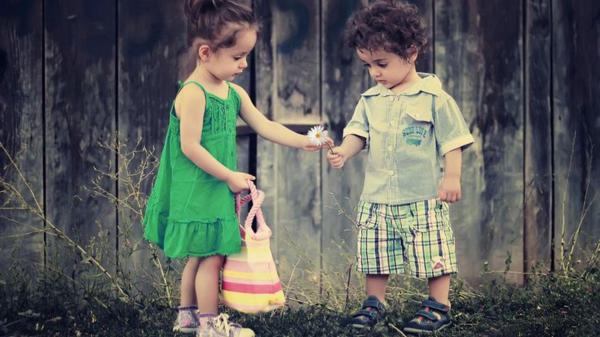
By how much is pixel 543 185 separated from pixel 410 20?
5.39 ft

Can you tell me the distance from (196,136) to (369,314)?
3.56 ft

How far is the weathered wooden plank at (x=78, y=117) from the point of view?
4.89 m

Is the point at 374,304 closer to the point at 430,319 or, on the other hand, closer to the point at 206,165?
the point at 430,319

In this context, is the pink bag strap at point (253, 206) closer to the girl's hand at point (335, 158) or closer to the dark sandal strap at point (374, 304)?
the girl's hand at point (335, 158)

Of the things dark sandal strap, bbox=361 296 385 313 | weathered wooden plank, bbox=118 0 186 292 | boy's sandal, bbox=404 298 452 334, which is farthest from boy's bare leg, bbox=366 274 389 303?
weathered wooden plank, bbox=118 0 186 292

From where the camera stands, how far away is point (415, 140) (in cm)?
403

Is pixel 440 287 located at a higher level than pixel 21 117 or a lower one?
lower

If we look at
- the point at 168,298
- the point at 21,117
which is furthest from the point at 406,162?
the point at 21,117

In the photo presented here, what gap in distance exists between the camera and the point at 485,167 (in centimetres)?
514

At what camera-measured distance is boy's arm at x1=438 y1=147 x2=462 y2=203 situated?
3955mm

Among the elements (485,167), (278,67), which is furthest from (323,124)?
(485,167)

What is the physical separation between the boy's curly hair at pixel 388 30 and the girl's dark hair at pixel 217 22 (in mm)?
455

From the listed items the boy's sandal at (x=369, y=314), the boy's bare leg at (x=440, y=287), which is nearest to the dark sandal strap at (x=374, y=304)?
the boy's sandal at (x=369, y=314)

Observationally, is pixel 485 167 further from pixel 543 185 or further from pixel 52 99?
pixel 52 99
